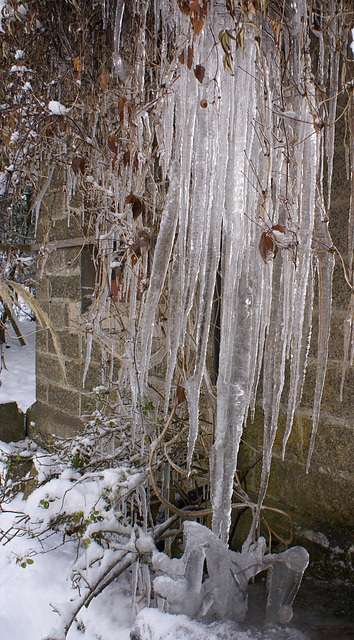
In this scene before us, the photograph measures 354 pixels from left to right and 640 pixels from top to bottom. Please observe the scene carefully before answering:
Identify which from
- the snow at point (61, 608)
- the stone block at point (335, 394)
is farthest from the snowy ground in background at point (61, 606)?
the stone block at point (335, 394)

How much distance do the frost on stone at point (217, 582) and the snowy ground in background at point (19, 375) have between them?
434cm

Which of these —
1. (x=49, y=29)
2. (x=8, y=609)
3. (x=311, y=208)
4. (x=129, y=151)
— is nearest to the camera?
(x=311, y=208)

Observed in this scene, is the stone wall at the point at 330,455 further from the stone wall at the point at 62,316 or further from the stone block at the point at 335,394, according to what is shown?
the stone wall at the point at 62,316

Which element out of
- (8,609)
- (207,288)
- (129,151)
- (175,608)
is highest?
(129,151)

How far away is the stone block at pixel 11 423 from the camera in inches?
168

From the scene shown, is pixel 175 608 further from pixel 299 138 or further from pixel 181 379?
pixel 299 138

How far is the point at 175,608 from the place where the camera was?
161cm

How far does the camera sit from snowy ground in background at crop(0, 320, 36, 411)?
22.8 ft

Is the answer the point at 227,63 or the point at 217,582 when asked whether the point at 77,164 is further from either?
the point at 217,582

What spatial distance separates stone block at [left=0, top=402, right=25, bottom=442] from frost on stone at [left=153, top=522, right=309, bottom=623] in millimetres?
2947

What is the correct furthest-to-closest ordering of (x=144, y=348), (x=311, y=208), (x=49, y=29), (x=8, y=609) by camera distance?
(x=49, y=29)
(x=8, y=609)
(x=144, y=348)
(x=311, y=208)

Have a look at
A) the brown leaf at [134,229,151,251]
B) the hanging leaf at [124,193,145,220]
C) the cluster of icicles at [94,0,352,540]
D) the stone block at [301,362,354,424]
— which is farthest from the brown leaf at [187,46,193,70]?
the stone block at [301,362,354,424]

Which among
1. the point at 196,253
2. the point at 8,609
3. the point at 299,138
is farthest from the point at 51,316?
the point at 299,138

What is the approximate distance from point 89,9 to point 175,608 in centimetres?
284
